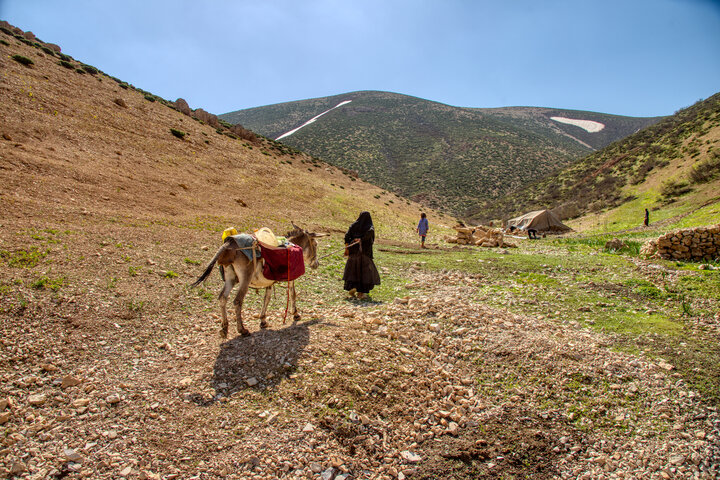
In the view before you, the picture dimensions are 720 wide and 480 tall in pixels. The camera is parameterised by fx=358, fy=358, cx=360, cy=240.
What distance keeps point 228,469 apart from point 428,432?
2.29m

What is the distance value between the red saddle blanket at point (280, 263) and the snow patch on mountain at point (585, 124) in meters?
126

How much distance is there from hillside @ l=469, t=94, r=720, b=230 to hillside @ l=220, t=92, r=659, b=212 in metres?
7.48

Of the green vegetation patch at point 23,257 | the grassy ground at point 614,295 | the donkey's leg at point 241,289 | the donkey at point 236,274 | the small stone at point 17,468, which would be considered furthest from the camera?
the green vegetation patch at point 23,257

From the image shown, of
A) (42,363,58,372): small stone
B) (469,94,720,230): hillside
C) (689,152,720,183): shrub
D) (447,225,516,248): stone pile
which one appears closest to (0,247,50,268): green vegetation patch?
(42,363,58,372): small stone

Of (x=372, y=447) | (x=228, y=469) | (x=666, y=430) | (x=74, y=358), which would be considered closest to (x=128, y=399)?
(x=74, y=358)

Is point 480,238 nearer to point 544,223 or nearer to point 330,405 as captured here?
point 544,223

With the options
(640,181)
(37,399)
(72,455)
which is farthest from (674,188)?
(37,399)

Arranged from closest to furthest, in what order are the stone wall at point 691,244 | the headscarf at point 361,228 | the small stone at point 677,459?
1. the small stone at point 677,459
2. the headscarf at point 361,228
3. the stone wall at point 691,244

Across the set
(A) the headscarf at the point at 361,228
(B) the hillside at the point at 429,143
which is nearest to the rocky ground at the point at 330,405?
(A) the headscarf at the point at 361,228

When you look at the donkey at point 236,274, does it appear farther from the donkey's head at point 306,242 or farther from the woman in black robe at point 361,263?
the woman in black robe at point 361,263

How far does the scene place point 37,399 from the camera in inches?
164

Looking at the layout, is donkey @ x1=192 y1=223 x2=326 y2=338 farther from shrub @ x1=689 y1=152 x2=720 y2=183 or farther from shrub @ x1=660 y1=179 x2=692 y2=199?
shrub @ x1=689 y1=152 x2=720 y2=183

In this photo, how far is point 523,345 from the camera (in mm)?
6246

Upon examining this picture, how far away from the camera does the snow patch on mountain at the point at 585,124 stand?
10797 cm
